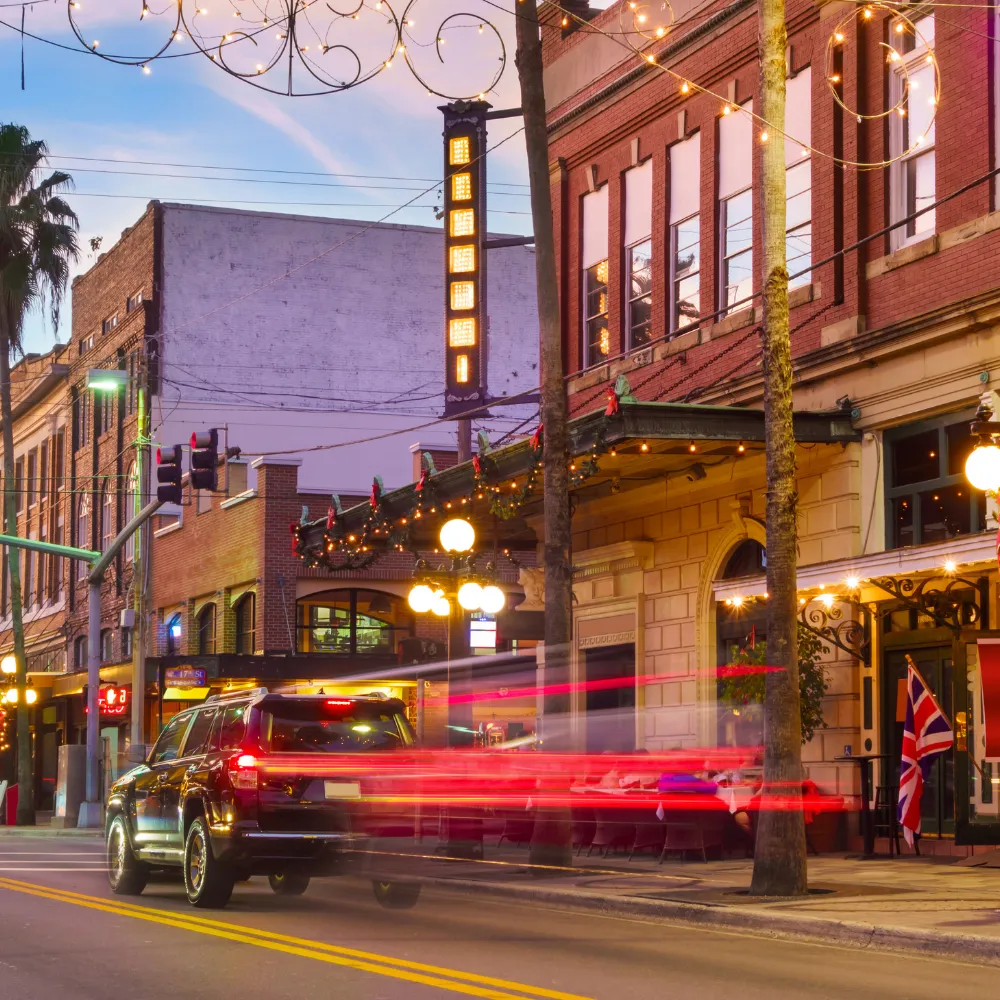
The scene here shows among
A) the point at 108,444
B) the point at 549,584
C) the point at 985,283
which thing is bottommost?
the point at 549,584

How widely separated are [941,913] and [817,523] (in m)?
8.90

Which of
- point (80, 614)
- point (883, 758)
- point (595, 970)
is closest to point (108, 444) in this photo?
point (80, 614)

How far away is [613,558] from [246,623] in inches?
647

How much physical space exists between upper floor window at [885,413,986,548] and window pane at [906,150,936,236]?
7.92 ft

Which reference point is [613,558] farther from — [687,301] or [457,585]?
[687,301]

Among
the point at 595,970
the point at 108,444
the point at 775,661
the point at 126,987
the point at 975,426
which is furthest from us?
the point at 108,444

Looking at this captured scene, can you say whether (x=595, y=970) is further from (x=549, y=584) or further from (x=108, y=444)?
(x=108, y=444)

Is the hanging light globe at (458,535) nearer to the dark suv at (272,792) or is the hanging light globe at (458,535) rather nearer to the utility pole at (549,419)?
the utility pole at (549,419)

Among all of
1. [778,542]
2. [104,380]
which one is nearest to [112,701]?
[104,380]

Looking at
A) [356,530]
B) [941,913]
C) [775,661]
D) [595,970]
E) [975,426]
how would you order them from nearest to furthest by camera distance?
[595,970] → [941,913] → [975,426] → [775,661] → [356,530]

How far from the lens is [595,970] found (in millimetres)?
11359

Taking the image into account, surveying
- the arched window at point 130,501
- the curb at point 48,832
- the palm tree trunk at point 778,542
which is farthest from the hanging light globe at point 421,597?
the arched window at point 130,501

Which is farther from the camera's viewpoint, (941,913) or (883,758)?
(883,758)

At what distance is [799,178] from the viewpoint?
907 inches
